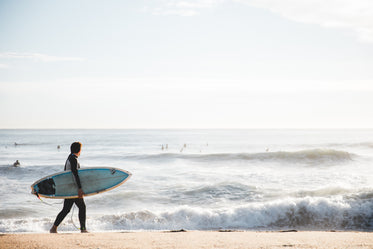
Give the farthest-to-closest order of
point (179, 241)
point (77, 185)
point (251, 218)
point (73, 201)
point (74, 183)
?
point (251, 218), point (74, 183), point (73, 201), point (77, 185), point (179, 241)

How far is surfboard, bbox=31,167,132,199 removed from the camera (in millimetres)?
7094

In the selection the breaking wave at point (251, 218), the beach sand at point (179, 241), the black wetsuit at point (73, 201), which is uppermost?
the black wetsuit at point (73, 201)

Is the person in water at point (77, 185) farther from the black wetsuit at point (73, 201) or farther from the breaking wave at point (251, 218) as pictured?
the breaking wave at point (251, 218)

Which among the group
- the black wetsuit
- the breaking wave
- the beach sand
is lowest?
the breaking wave

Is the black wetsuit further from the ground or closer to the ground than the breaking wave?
further from the ground

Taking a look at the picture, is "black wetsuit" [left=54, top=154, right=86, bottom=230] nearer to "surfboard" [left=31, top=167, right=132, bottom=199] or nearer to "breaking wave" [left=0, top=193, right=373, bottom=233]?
"surfboard" [left=31, top=167, right=132, bottom=199]

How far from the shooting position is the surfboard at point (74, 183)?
23.3ft

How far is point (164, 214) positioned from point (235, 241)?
15.5ft

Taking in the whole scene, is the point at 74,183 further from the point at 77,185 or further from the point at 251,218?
the point at 251,218

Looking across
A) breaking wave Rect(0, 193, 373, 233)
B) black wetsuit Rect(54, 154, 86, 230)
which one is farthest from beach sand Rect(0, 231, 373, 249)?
breaking wave Rect(0, 193, 373, 233)

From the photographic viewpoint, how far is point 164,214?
10.2m

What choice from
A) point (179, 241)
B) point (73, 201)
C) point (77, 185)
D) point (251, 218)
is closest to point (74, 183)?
point (73, 201)

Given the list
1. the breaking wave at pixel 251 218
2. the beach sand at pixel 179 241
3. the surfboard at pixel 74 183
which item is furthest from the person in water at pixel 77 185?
the breaking wave at pixel 251 218

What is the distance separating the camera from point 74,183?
23.1 ft
